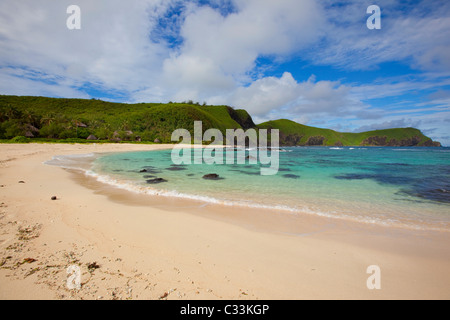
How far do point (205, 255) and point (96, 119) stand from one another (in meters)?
118

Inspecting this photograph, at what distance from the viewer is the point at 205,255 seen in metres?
3.79

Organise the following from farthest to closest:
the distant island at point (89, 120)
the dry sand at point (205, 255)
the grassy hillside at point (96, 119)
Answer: the grassy hillside at point (96, 119) < the distant island at point (89, 120) < the dry sand at point (205, 255)

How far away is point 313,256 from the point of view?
388 centimetres

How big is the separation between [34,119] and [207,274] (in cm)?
8061

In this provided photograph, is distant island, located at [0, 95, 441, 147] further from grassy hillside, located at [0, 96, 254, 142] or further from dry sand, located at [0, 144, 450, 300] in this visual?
dry sand, located at [0, 144, 450, 300]

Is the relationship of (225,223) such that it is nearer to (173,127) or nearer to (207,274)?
(207,274)

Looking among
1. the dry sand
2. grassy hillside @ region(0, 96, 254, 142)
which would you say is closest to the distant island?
grassy hillside @ region(0, 96, 254, 142)

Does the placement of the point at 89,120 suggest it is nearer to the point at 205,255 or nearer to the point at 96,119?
the point at 96,119

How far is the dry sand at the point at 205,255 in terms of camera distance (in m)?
2.79

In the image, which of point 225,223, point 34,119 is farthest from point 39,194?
point 34,119

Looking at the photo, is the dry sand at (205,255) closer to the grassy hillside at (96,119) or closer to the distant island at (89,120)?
the distant island at (89,120)

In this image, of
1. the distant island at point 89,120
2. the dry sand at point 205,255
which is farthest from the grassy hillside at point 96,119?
the dry sand at point 205,255

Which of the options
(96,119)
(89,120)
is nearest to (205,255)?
(89,120)

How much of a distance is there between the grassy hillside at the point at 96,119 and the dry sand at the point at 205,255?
64.6 metres
